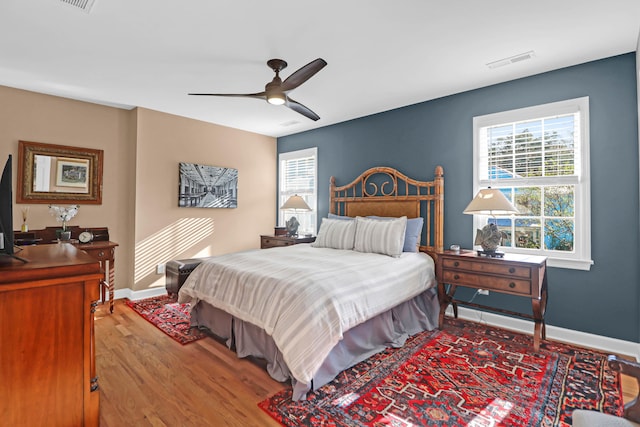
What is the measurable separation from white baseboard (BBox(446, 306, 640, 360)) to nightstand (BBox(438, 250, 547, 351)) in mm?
155

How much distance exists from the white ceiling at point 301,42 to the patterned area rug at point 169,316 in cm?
265

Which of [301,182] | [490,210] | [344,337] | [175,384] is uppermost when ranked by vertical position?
[301,182]

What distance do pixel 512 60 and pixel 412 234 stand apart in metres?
2.00

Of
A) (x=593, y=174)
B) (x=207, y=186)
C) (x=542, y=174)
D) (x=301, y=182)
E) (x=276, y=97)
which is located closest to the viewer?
(x=276, y=97)

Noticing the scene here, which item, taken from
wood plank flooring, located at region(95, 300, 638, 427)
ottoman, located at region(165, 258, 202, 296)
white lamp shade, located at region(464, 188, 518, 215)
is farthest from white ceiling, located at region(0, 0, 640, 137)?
wood plank flooring, located at region(95, 300, 638, 427)

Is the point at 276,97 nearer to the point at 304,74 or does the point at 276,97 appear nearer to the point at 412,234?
the point at 304,74

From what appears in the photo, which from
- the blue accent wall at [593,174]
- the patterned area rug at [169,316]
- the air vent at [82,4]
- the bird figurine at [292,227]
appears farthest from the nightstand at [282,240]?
the air vent at [82,4]

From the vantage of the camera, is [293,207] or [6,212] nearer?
[6,212]

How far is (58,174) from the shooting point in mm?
4016

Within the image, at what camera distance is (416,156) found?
420 centimetres

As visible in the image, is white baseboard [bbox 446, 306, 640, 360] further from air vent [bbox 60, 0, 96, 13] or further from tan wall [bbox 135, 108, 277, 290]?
air vent [bbox 60, 0, 96, 13]

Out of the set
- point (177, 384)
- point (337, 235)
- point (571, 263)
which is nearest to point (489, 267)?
point (571, 263)

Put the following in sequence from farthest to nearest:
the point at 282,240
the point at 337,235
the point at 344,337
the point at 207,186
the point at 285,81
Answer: the point at 207,186, the point at 282,240, the point at 337,235, the point at 285,81, the point at 344,337

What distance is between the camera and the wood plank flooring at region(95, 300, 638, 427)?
192 cm
